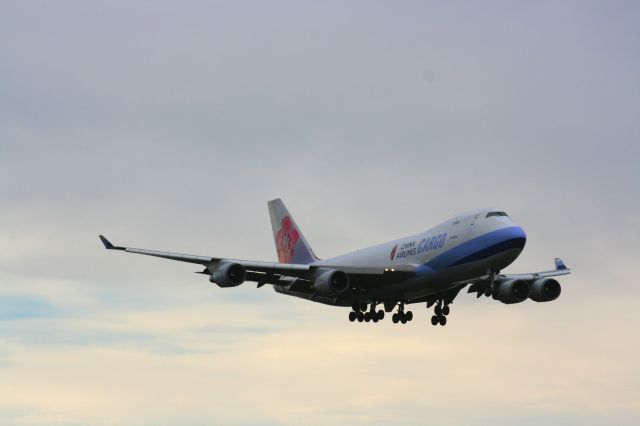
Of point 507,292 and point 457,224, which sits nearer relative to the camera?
point 457,224

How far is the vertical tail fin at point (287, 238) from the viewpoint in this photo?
8979cm

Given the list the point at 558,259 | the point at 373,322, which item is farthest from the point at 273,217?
the point at 558,259

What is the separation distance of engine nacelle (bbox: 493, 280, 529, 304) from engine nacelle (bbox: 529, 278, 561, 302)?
0.96 meters

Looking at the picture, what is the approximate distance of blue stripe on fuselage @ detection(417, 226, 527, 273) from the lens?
6756 cm

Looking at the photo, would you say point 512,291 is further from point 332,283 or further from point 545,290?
point 332,283

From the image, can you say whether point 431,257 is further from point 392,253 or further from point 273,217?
point 273,217

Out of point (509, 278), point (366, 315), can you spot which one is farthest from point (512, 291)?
point (366, 315)

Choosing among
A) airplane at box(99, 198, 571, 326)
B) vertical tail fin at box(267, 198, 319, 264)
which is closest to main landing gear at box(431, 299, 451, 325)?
airplane at box(99, 198, 571, 326)

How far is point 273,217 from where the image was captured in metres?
95.6

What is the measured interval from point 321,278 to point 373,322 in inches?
301

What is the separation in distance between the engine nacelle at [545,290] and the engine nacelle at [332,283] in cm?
1329

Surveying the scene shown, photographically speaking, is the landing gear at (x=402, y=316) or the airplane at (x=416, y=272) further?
the landing gear at (x=402, y=316)

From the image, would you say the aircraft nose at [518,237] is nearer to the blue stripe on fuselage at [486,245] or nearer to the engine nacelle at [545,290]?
the blue stripe on fuselage at [486,245]

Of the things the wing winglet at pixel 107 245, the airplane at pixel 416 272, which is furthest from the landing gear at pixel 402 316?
the wing winglet at pixel 107 245
